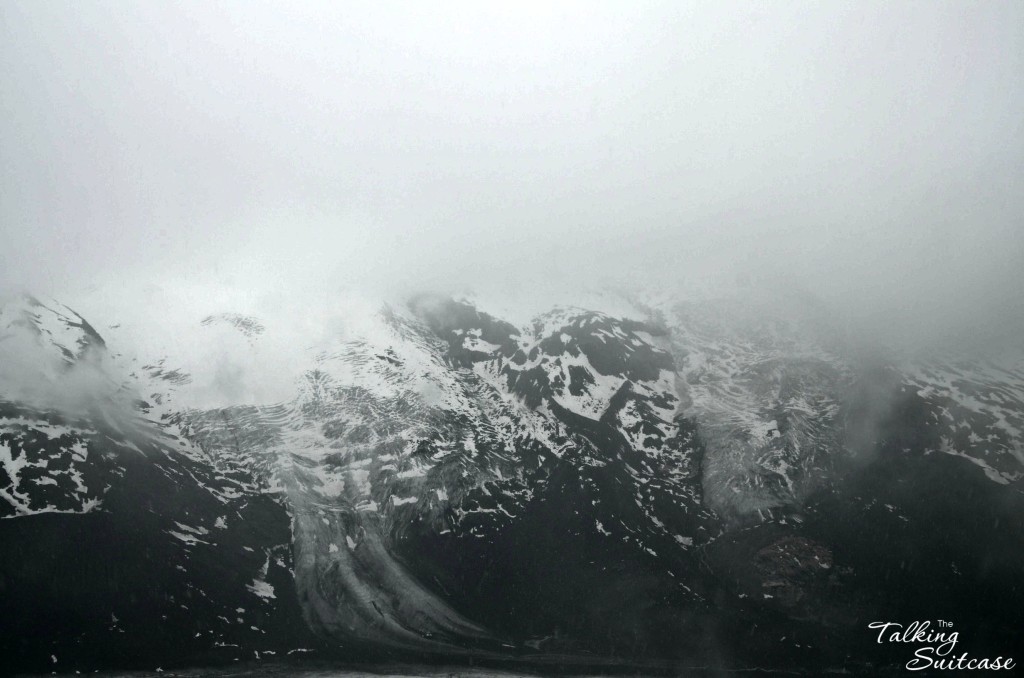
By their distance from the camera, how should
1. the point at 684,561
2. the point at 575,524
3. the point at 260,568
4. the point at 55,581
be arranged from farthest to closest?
the point at 575,524, the point at 684,561, the point at 260,568, the point at 55,581

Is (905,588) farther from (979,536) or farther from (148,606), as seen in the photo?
(148,606)

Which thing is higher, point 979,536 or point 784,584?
point 979,536

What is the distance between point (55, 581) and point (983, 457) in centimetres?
26994

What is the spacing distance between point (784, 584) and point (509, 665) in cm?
8164

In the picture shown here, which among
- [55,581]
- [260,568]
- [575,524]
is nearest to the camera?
[55,581]

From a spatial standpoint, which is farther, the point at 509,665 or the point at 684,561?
the point at 684,561

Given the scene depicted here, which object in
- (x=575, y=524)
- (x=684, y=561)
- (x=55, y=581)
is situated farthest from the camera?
(x=575, y=524)

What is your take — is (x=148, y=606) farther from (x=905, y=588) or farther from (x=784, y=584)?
(x=905, y=588)

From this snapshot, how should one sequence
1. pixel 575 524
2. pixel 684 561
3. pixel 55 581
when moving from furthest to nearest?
1. pixel 575 524
2. pixel 684 561
3. pixel 55 581

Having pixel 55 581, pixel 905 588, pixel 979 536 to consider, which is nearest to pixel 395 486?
pixel 55 581

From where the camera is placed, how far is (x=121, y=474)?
17688 centimetres

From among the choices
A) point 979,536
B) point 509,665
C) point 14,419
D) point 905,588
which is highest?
point 14,419

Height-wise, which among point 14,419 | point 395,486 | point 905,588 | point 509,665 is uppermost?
point 14,419

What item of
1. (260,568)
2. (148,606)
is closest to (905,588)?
(260,568)
